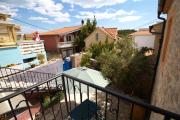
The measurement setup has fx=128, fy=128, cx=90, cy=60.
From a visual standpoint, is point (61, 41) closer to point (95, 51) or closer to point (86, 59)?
point (95, 51)

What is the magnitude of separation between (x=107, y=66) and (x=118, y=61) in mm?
732

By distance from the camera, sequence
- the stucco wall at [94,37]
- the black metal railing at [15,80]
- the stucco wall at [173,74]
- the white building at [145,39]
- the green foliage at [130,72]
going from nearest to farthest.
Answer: the stucco wall at [173,74] < the green foliage at [130,72] < the black metal railing at [15,80] < the stucco wall at [94,37] < the white building at [145,39]

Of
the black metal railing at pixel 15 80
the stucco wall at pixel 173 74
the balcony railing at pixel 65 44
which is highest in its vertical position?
the stucco wall at pixel 173 74

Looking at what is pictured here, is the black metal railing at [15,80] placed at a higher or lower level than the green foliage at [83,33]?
lower

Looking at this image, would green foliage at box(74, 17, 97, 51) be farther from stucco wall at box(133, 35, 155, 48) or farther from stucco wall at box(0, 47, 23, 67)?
stucco wall at box(0, 47, 23, 67)

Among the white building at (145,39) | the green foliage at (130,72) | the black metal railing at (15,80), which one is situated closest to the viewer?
the green foliage at (130,72)

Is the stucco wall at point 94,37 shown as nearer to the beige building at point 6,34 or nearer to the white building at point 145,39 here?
the white building at point 145,39

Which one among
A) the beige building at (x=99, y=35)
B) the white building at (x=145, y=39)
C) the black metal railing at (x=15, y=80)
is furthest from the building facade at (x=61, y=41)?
the black metal railing at (x=15, y=80)

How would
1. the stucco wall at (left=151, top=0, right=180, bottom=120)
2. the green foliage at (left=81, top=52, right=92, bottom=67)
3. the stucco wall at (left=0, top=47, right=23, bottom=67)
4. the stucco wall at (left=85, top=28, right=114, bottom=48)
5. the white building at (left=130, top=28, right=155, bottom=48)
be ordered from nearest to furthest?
the stucco wall at (left=151, top=0, right=180, bottom=120), the stucco wall at (left=0, top=47, right=23, bottom=67), the green foliage at (left=81, top=52, right=92, bottom=67), the stucco wall at (left=85, top=28, right=114, bottom=48), the white building at (left=130, top=28, right=155, bottom=48)

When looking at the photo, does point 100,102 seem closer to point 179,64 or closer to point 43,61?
point 179,64

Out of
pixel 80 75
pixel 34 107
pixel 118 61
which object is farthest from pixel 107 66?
pixel 34 107

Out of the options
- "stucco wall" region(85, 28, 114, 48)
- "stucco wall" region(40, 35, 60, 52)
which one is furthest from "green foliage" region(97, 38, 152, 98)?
"stucco wall" region(40, 35, 60, 52)

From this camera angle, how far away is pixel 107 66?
306 inches

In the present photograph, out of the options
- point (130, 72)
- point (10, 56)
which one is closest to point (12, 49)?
point (10, 56)
